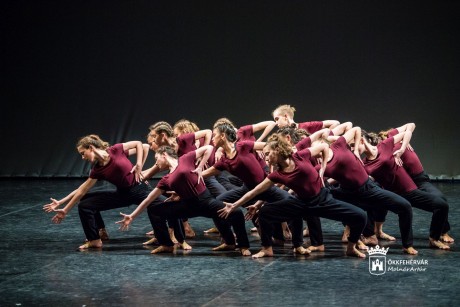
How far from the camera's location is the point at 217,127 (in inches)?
234

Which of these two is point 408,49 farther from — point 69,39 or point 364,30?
point 69,39

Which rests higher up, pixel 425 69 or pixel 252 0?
pixel 252 0

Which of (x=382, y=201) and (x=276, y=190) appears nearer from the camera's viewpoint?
(x=382, y=201)

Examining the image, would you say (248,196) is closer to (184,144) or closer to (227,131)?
(227,131)

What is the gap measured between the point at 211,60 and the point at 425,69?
8.00ft

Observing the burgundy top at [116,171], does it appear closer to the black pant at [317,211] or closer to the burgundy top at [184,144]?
the burgundy top at [184,144]

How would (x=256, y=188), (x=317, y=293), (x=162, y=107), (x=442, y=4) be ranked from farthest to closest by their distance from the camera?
(x=162, y=107) → (x=442, y=4) → (x=256, y=188) → (x=317, y=293)

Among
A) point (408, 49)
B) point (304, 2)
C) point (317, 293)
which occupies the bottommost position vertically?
point (317, 293)

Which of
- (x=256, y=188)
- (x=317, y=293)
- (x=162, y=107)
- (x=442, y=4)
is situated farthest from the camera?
(x=162, y=107)

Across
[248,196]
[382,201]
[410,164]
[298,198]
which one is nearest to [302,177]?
[298,198]

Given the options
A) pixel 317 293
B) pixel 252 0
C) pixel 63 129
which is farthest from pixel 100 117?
pixel 317 293

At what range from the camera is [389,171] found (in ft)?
19.5

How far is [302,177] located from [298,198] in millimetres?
187

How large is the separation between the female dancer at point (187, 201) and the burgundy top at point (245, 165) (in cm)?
17
